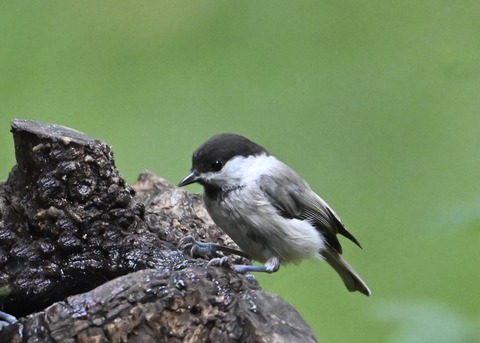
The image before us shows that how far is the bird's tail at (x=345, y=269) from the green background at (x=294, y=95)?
46.9 inches

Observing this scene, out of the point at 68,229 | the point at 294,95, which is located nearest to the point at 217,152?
the point at 68,229

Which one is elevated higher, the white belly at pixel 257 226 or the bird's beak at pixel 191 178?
the bird's beak at pixel 191 178

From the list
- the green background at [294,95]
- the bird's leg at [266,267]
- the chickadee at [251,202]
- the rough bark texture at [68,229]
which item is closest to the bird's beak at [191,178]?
the chickadee at [251,202]

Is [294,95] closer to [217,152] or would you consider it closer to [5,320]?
[217,152]

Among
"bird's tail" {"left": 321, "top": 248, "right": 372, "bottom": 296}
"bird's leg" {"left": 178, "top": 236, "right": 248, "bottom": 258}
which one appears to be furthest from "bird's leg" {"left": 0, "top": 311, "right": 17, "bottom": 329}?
"bird's tail" {"left": 321, "top": 248, "right": 372, "bottom": 296}

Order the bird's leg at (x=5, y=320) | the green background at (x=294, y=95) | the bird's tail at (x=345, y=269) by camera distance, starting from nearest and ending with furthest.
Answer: the bird's leg at (x=5, y=320) → the bird's tail at (x=345, y=269) → the green background at (x=294, y=95)

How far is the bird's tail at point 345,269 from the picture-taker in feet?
7.98

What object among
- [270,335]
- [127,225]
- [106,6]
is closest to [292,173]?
[127,225]

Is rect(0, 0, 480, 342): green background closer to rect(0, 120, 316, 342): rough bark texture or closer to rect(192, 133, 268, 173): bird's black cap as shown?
rect(192, 133, 268, 173): bird's black cap

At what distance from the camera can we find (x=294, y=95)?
4.35 m

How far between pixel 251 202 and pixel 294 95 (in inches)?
86.8

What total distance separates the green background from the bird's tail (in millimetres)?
1190

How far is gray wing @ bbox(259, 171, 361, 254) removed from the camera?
2.26m

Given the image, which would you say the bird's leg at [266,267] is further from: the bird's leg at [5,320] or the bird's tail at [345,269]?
the bird's leg at [5,320]
